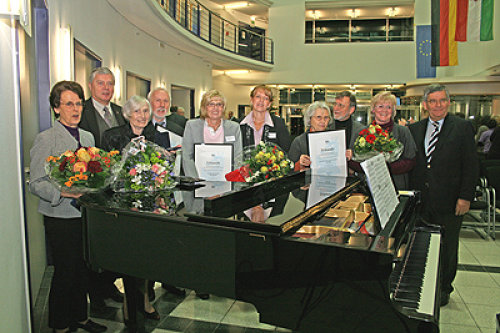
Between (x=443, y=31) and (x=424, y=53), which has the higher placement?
(x=424, y=53)

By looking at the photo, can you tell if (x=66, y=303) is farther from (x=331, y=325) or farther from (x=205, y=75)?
(x=205, y=75)

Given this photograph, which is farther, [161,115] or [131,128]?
[161,115]

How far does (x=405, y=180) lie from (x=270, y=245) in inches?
88.2

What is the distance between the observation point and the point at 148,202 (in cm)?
240

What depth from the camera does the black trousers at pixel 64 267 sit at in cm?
263

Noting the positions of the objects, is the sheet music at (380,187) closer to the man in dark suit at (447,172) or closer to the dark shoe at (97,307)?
the man in dark suit at (447,172)

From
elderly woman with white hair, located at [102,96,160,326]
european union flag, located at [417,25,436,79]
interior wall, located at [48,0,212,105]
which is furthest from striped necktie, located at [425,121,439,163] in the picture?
european union flag, located at [417,25,436,79]

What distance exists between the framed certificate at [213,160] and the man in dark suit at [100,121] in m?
0.92

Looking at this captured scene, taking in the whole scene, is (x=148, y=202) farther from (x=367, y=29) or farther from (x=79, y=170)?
(x=367, y=29)

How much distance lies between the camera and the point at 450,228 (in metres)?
3.37

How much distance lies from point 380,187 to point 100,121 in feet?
8.58

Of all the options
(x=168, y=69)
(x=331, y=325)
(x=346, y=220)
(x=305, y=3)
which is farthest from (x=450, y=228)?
(x=305, y=3)

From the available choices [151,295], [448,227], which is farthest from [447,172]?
[151,295]

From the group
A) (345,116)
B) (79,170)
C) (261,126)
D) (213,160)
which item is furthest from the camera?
(345,116)
